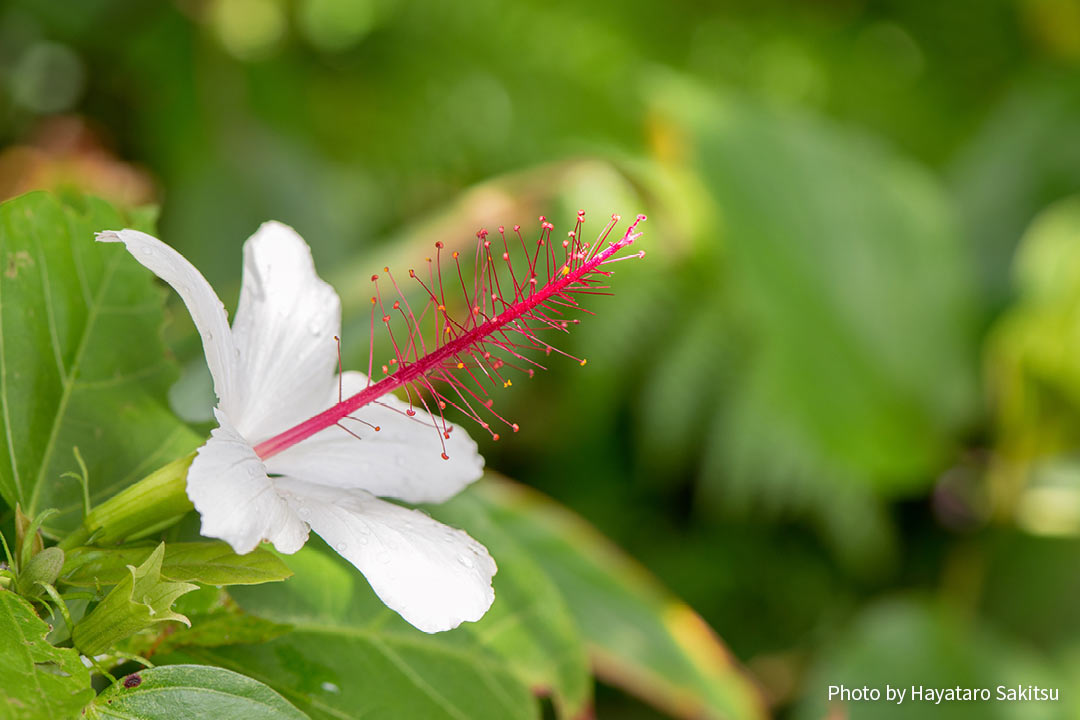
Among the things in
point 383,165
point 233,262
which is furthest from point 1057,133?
point 233,262

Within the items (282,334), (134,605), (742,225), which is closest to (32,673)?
(134,605)

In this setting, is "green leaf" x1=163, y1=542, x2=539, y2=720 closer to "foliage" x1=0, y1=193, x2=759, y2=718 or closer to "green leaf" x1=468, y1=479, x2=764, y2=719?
"foliage" x1=0, y1=193, x2=759, y2=718

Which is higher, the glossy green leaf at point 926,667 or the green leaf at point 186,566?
the green leaf at point 186,566

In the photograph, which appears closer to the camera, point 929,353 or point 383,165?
point 929,353

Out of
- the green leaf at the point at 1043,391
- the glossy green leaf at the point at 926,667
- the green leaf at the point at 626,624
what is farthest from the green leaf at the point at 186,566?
the green leaf at the point at 1043,391

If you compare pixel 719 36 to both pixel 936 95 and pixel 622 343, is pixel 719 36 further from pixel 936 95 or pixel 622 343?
pixel 622 343

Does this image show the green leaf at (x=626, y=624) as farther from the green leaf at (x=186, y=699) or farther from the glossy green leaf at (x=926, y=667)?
the green leaf at (x=186, y=699)
